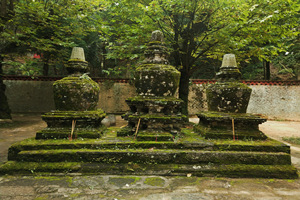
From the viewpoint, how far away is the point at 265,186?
2.66m

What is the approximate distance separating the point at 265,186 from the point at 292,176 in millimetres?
738

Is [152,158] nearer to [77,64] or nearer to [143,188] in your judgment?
[143,188]

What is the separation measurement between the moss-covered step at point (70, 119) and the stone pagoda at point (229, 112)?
2.54 m

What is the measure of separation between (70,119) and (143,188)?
86.4 inches

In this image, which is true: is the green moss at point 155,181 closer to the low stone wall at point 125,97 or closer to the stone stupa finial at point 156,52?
the stone stupa finial at point 156,52

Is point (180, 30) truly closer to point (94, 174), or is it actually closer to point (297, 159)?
point (297, 159)

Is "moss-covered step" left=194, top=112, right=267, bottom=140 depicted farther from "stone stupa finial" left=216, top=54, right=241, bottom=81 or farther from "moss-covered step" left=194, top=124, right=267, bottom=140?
"stone stupa finial" left=216, top=54, right=241, bottom=81

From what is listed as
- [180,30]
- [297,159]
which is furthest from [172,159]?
[180,30]

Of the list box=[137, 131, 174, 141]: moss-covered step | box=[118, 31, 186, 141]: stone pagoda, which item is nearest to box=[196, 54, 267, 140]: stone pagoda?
box=[118, 31, 186, 141]: stone pagoda

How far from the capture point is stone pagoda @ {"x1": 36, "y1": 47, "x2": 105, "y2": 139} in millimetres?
3666

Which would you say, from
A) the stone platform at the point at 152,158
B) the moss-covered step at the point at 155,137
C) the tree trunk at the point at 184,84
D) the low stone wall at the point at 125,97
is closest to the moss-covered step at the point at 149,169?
the stone platform at the point at 152,158

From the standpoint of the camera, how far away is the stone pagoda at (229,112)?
12.2ft

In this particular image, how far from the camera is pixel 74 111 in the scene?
12.8ft

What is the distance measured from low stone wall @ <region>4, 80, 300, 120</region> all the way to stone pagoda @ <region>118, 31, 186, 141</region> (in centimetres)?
713
